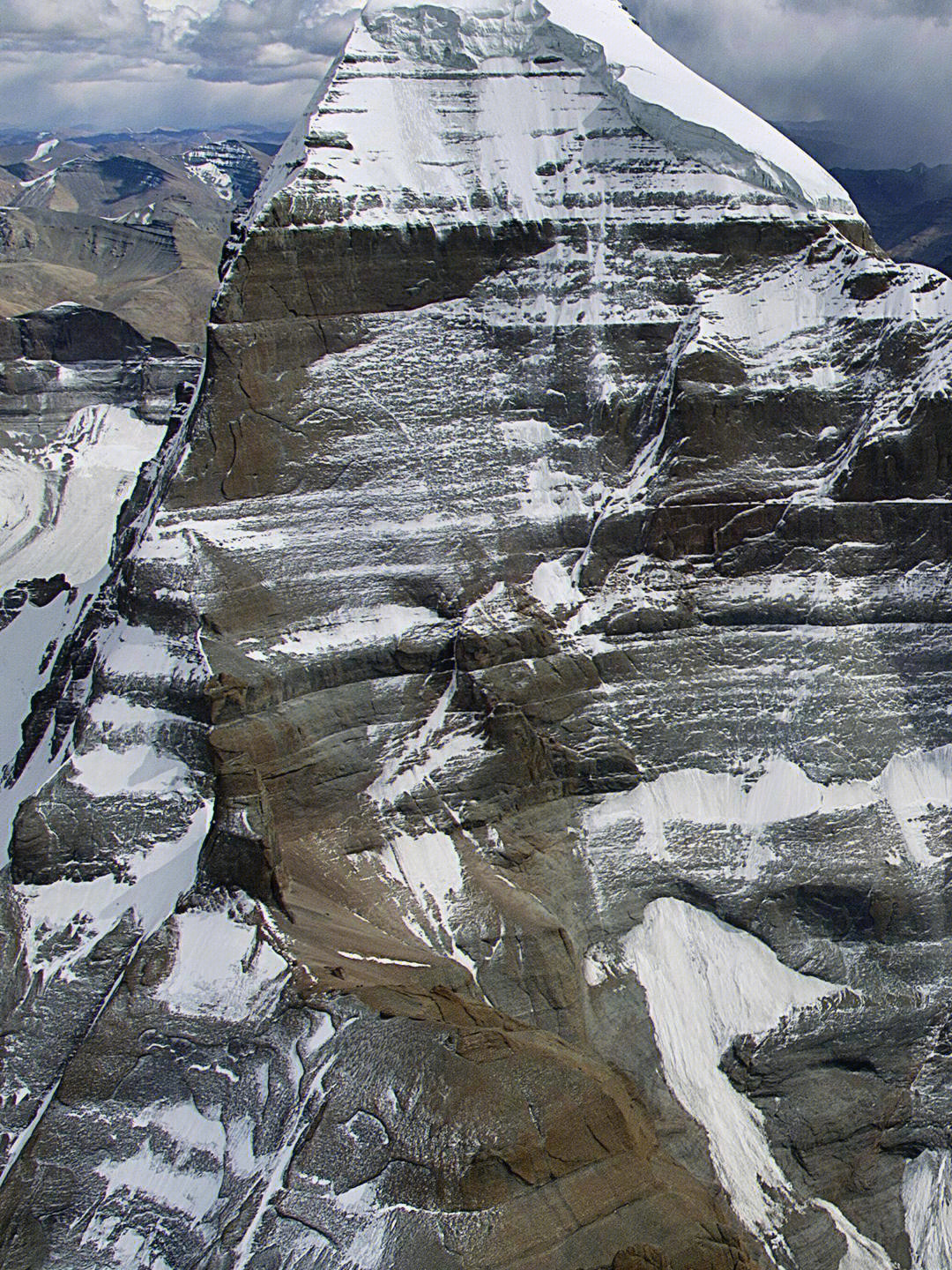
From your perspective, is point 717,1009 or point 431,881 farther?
point 431,881

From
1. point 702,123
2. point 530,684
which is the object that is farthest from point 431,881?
point 702,123

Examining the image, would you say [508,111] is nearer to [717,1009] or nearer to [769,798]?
[769,798]

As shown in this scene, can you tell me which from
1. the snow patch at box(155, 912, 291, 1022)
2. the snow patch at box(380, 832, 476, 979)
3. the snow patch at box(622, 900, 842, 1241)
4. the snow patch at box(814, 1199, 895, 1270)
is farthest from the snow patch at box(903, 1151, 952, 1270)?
the snow patch at box(155, 912, 291, 1022)

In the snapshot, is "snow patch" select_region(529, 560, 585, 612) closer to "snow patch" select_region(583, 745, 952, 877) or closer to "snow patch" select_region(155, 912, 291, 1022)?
"snow patch" select_region(583, 745, 952, 877)

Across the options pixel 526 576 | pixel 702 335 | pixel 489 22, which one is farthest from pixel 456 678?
pixel 489 22

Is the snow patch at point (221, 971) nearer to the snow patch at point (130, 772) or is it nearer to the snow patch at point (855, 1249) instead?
the snow patch at point (130, 772)

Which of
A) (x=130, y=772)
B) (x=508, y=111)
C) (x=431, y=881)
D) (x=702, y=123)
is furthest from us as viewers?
(x=508, y=111)

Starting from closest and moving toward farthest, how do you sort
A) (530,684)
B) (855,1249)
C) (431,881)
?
(855,1249)
(431,881)
(530,684)

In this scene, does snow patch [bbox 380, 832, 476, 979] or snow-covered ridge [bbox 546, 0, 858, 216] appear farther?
snow-covered ridge [bbox 546, 0, 858, 216]

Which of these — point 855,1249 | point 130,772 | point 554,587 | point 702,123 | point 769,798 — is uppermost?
point 702,123
